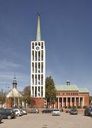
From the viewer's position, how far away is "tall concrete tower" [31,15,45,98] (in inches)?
5758

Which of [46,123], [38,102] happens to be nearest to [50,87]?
[38,102]

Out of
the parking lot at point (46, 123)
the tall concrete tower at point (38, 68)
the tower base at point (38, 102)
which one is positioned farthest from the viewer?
the tower base at point (38, 102)

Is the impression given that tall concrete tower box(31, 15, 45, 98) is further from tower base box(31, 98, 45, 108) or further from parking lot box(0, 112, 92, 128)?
parking lot box(0, 112, 92, 128)

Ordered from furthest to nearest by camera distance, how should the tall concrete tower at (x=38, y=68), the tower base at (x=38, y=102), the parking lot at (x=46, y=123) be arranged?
1. the tower base at (x=38, y=102)
2. the tall concrete tower at (x=38, y=68)
3. the parking lot at (x=46, y=123)

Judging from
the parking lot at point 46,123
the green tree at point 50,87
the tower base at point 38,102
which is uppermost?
the green tree at point 50,87

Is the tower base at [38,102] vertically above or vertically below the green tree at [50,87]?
below

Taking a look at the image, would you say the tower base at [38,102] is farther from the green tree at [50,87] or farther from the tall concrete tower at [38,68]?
the green tree at [50,87]

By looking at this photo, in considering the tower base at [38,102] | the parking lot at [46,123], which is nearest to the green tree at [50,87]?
the tower base at [38,102]

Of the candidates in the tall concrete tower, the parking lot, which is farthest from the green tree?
the parking lot

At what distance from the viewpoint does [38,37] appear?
15512 centimetres

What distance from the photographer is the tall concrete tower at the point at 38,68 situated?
146m

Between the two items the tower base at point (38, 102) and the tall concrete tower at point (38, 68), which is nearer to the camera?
the tall concrete tower at point (38, 68)

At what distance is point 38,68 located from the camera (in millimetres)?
146500

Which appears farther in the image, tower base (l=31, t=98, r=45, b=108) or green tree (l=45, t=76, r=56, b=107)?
tower base (l=31, t=98, r=45, b=108)
